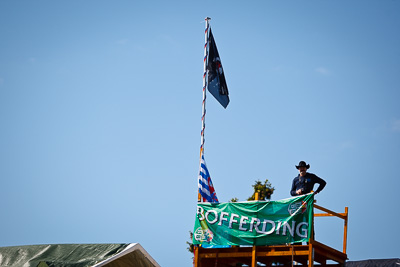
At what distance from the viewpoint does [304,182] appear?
17.9 meters

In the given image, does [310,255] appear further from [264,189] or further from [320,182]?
[264,189]

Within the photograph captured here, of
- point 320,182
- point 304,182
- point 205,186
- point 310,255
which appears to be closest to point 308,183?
point 304,182

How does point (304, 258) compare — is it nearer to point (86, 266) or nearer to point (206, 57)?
point (86, 266)

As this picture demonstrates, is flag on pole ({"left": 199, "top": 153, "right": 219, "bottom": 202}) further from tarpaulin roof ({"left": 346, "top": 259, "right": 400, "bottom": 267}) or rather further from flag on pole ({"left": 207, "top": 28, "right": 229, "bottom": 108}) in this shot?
tarpaulin roof ({"left": 346, "top": 259, "right": 400, "bottom": 267})

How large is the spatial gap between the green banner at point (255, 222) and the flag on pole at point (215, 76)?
17.9 ft

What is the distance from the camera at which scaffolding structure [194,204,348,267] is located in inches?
668

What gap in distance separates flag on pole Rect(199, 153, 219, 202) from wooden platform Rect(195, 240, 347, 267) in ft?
5.33

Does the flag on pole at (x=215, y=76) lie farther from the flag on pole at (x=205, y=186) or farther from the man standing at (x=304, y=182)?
the man standing at (x=304, y=182)

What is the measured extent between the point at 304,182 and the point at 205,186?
3.04 meters

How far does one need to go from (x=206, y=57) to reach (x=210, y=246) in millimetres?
6982

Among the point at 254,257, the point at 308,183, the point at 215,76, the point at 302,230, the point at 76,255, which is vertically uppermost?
the point at 215,76

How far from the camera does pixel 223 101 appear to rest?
23.1 metres

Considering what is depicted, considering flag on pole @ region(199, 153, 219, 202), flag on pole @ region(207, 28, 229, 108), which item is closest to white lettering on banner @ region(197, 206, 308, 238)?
flag on pole @ region(199, 153, 219, 202)

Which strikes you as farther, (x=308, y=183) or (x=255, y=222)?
(x=308, y=183)
